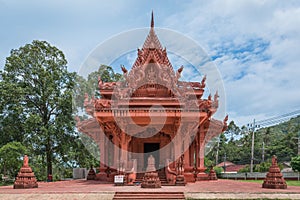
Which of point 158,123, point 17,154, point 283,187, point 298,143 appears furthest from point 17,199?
point 298,143

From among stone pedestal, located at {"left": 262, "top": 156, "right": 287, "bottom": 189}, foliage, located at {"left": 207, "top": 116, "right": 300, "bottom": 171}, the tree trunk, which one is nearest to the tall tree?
the tree trunk

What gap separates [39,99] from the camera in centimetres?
2275

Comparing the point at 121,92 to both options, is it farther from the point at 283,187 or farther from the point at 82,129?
the point at 283,187

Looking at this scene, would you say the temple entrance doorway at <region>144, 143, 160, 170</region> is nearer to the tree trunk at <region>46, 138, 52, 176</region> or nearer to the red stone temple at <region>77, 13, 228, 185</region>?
the red stone temple at <region>77, 13, 228, 185</region>

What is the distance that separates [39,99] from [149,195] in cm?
1611

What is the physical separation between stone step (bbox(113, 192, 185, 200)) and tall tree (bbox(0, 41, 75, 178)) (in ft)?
43.8

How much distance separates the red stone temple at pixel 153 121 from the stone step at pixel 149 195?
263 cm

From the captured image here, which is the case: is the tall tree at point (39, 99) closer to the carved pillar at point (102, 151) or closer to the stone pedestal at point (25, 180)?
the carved pillar at point (102, 151)

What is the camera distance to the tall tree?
2142 cm

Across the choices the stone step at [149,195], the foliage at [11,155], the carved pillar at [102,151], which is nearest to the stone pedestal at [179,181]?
the stone step at [149,195]

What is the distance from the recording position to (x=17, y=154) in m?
19.0

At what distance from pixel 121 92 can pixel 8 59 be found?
12.2 m

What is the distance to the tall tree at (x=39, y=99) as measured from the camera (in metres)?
21.4

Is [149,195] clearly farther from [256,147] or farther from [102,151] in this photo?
[256,147]
